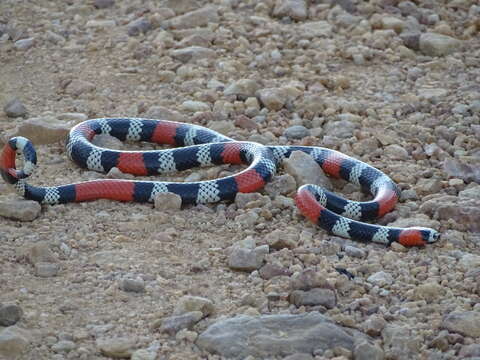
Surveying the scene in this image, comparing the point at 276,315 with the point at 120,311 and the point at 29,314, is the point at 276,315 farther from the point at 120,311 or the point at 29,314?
the point at 29,314

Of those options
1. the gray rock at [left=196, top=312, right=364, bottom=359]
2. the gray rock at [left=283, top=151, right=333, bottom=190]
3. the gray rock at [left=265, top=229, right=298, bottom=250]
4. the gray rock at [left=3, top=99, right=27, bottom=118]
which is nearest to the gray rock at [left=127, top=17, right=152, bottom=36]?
the gray rock at [left=3, top=99, right=27, bottom=118]

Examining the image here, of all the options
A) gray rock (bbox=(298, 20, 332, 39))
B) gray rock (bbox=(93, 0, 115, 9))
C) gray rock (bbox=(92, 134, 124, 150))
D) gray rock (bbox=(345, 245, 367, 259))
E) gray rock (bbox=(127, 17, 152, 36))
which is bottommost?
gray rock (bbox=(345, 245, 367, 259))

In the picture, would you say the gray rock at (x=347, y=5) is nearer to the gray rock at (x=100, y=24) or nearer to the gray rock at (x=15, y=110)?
the gray rock at (x=100, y=24)

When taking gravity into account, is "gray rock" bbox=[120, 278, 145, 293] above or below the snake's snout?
below

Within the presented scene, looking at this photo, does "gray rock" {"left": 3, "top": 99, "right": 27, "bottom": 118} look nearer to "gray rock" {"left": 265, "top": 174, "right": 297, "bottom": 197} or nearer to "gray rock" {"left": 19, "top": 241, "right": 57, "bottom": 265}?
"gray rock" {"left": 265, "top": 174, "right": 297, "bottom": 197}

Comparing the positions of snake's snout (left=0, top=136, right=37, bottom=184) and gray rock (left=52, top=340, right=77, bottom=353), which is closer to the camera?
gray rock (left=52, top=340, right=77, bottom=353)

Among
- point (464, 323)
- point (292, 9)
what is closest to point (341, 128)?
point (292, 9)

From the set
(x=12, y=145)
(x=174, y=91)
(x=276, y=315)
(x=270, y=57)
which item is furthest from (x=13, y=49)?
(x=276, y=315)
